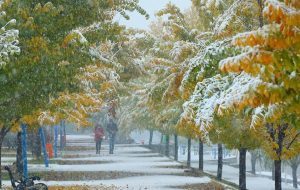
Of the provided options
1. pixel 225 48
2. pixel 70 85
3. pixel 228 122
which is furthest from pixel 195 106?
pixel 228 122

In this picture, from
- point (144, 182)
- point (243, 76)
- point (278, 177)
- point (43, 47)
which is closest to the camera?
point (243, 76)

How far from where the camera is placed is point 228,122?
1371 cm

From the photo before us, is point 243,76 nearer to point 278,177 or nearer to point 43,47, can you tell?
point 43,47

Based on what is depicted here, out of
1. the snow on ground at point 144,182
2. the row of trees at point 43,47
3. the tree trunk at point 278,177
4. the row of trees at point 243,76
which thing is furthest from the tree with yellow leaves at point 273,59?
the snow on ground at point 144,182

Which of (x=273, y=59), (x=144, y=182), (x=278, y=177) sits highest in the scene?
(x=273, y=59)

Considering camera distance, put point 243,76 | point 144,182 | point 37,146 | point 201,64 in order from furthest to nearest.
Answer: point 37,146 < point 144,182 < point 201,64 < point 243,76

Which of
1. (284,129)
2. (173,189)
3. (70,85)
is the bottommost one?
(173,189)

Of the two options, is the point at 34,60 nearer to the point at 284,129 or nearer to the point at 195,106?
the point at 195,106

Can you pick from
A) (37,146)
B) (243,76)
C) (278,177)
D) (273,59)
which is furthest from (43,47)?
(37,146)

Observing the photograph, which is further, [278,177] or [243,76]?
[278,177]

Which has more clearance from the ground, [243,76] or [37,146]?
[243,76]

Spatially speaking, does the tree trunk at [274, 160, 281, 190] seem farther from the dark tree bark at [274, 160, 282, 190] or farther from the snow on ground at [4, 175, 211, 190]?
the snow on ground at [4, 175, 211, 190]

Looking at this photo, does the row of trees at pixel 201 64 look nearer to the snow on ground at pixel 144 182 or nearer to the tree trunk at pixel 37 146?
the snow on ground at pixel 144 182

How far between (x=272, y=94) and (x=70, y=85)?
7.57 m
